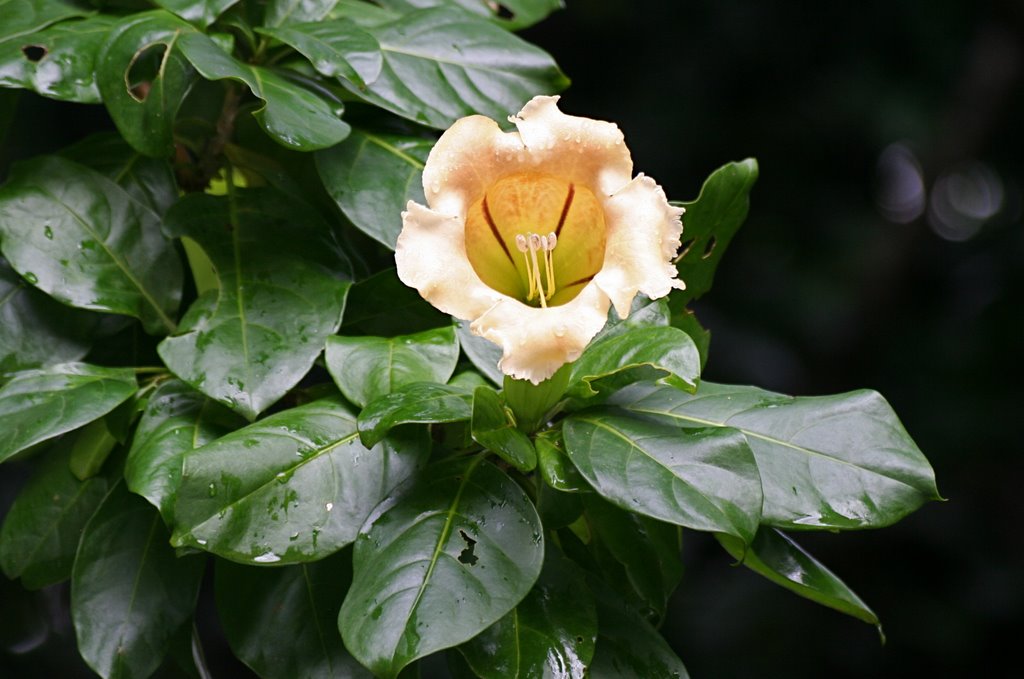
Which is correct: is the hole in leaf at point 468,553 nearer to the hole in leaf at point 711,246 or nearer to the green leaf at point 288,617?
the green leaf at point 288,617

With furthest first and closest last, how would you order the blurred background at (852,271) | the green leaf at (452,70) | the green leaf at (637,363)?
the blurred background at (852,271) → the green leaf at (452,70) → the green leaf at (637,363)

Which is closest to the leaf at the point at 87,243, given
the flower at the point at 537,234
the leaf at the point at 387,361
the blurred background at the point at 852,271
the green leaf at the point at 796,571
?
the leaf at the point at 387,361

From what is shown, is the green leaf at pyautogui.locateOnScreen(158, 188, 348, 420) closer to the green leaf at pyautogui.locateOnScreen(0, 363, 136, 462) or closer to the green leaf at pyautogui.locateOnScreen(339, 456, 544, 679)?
the green leaf at pyautogui.locateOnScreen(0, 363, 136, 462)

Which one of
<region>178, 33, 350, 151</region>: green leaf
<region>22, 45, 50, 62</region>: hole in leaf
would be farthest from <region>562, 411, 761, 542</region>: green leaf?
<region>22, 45, 50, 62</region>: hole in leaf

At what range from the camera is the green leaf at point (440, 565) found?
75 centimetres

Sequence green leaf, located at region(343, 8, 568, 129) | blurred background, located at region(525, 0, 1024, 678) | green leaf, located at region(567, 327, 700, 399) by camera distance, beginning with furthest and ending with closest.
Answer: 1. blurred background, located at region(525, 0, 1024, 678)
2. green leaf, located at region(343, 8, 568, 129)
3. green leaf, located at region(567, 327, 700, 399)

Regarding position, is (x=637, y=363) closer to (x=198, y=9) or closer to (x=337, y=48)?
(x=337, y=48)

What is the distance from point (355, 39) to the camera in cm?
108

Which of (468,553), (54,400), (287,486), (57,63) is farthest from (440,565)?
(57,63)

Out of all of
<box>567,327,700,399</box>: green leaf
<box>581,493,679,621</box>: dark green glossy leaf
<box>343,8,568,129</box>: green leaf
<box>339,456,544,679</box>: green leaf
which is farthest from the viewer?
<box>343,8,568,129</box>: green leaf

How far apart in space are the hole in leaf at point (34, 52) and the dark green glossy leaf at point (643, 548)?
0.65 metres

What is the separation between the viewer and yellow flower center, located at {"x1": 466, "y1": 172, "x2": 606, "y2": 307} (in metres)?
0.87

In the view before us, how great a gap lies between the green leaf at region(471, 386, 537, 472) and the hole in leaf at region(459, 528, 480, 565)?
7 cm

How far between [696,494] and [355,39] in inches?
22.4
